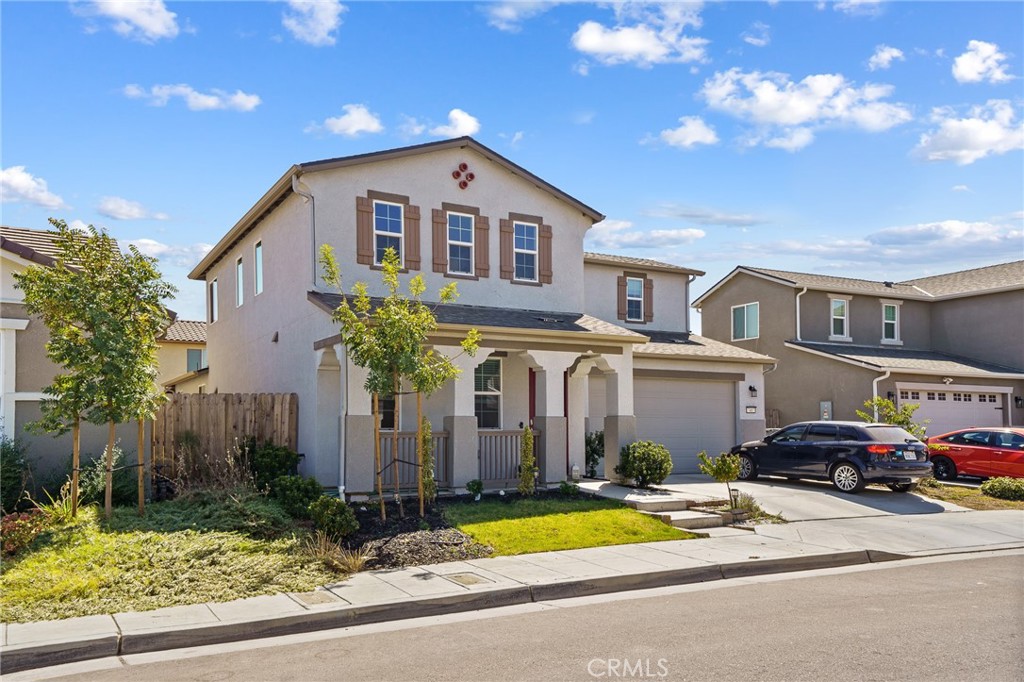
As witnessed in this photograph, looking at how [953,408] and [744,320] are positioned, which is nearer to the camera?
[953,408]

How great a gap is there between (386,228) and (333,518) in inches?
293

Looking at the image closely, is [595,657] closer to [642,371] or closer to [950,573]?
[950,573]

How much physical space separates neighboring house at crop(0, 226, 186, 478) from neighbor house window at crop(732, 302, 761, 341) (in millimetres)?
22091

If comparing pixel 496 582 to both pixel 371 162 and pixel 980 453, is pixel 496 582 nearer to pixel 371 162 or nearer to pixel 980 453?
pixel 371 162

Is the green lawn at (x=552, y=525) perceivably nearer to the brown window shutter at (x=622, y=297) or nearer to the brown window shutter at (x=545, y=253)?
the brown window shutter at (x=545, y=253)

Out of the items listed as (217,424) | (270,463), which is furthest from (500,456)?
(217,424)

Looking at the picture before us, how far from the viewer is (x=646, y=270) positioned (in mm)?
23859

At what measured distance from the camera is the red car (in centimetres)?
2058

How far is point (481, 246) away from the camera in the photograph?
18297mm

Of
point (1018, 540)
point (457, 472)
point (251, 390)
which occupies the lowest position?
point (1018, 540)

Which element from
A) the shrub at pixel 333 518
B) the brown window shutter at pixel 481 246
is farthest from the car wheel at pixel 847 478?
the shrub at pixel 333 518

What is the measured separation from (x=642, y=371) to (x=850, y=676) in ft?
47.2

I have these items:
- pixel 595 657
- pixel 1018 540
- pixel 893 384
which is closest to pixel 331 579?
pixel 595 657

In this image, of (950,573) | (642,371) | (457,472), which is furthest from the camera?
(642,371)
